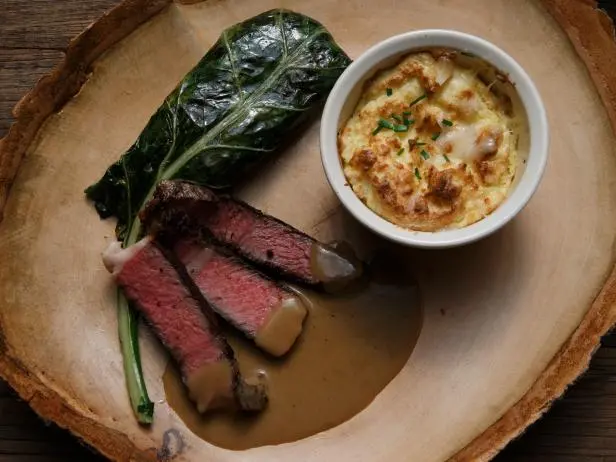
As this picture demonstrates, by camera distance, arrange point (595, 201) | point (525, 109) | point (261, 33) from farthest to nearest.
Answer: point (261, 33), point (595, 201), point (525, 109)

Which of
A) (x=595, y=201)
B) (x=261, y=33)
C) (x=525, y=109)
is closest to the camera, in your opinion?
(x=525, y=109)

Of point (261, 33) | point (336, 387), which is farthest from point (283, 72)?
point (336, 387)

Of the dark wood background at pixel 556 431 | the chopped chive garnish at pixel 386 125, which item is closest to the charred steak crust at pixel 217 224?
the chopped chive garnish at pixel 386 125

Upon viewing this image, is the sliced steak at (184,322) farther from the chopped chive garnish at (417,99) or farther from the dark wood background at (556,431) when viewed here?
the chopped chive garnish at (417,99)

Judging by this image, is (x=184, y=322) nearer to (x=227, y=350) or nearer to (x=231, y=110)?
(x=227, y=350)

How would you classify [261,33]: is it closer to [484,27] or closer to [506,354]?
[484,27]

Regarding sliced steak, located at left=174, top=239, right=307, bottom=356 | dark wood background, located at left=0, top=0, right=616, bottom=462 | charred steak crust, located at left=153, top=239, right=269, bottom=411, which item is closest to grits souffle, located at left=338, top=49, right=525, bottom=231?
sliced steak, located at left=174, top=239, right=307, bottom=356

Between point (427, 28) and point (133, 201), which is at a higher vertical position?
point (427, 28)
